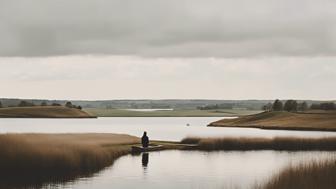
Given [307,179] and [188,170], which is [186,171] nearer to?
[188,170]

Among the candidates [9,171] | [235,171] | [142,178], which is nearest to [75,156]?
[142,178]

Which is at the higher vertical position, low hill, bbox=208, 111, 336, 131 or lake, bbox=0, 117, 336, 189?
low hill, bbox=208, 111, 336, 131

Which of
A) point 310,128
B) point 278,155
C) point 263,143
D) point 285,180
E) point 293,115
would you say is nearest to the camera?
point 285,180

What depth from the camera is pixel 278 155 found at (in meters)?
58.4

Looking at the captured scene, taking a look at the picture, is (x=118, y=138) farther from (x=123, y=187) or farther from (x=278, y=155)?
(x=123, y=187)

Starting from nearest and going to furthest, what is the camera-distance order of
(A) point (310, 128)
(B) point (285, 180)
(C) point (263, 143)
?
(B) point (285, 180)
(C) point (263, 143)
(A) point (310, 128)

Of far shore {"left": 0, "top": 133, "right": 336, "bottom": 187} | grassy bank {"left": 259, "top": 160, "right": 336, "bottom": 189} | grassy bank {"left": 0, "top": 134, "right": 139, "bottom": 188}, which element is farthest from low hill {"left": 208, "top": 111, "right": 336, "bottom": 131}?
grassy bank {"left": 259, "top": 160, "right": 336, "bottom": 189}

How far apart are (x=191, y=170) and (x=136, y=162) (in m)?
6.17

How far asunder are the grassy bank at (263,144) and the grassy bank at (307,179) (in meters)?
35.0

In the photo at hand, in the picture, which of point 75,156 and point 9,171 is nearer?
point 9,171

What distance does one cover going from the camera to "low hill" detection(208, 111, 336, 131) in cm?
13150

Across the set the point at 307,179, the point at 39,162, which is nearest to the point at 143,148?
the point at 39,162

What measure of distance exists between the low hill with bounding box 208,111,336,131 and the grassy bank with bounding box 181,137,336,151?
57295mm

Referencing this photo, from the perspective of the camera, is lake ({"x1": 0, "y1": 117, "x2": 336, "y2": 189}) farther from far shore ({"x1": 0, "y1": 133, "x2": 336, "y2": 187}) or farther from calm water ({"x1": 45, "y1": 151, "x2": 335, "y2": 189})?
far shore ({"x1": 0, "y1": 133, "x2": 336, "y2": 187})
